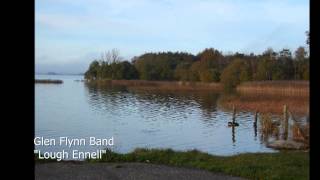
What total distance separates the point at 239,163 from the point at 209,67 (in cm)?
5954

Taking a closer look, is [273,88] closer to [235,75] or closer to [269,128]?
[235,75]

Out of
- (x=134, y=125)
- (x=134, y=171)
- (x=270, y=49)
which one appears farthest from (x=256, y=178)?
(x=270, y=49)

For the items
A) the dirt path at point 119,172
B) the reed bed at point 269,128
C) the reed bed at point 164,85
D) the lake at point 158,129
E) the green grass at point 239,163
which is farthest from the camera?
the reed bed at point 164,85

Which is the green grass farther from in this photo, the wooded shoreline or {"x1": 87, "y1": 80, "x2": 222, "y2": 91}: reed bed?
{"x1": 87, "y1": 80, "x2": 222, "y2": 91}: reed bed

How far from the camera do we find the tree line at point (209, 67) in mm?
58031

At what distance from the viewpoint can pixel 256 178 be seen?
8.74 meters

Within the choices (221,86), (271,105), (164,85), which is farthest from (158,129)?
(164,85)

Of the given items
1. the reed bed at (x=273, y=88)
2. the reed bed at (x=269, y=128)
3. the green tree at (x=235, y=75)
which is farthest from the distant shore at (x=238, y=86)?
the reed bed at (x=269, y=128)

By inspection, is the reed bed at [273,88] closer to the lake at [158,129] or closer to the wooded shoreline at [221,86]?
the wooded shoreline at [221,86]

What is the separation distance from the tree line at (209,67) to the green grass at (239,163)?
44.5 m

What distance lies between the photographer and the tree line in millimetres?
58031

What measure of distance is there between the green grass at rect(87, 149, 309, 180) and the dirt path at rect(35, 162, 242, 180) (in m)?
0.61
